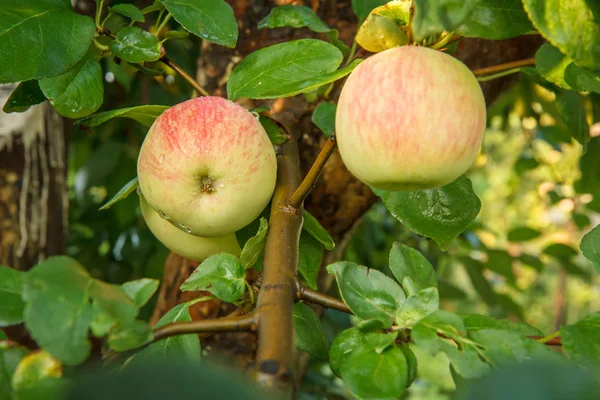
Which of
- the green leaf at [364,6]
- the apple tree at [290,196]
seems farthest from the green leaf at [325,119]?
the green leaf at [364,6]

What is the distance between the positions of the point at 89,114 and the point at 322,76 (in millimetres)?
244

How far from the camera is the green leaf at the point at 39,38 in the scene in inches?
21.2

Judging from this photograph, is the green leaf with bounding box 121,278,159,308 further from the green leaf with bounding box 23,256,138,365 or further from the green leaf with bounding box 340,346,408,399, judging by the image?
the green leaf with bounding box 340,346,408,399

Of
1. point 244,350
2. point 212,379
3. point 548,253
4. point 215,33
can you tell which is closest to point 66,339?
point 212,379

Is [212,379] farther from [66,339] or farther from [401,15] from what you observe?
[401,15]

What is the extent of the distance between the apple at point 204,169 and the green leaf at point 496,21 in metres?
0.19

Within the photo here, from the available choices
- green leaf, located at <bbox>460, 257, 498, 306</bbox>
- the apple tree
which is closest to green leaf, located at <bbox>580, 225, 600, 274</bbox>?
the apple tree

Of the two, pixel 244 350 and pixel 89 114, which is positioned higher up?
pixel 89 114

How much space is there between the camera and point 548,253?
1615 mm

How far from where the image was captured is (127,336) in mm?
361

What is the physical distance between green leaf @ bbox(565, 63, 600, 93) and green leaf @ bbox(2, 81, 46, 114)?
486 millimetres

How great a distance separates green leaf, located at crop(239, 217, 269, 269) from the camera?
1.68ft

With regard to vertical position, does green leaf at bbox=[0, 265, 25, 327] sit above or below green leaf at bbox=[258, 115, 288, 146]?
above

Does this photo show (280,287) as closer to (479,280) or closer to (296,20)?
(296,20)
